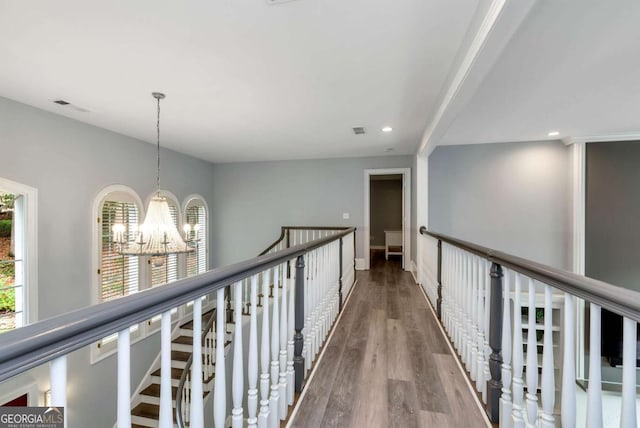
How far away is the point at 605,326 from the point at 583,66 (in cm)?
426

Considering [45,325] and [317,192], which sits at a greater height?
[317,192]

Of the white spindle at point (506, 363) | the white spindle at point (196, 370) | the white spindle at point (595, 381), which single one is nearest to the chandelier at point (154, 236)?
the white spindle at point (196, 370)

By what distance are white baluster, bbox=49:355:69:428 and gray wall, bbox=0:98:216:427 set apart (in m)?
3.50

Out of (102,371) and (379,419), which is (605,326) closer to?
(379,419)

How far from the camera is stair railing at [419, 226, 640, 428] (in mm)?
789

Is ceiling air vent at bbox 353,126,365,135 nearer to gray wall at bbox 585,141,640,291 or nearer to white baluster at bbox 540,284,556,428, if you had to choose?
white baluster at bbox 540,284,556,428

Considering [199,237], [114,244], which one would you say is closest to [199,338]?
[114,244]

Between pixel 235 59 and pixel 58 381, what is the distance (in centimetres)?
225

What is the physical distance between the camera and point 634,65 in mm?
2270

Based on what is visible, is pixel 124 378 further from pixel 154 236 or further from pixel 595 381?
pixel 154 236

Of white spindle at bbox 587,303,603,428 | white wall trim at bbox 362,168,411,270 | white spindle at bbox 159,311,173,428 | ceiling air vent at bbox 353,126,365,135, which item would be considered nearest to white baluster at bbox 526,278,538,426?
white spindle at bbox 587,303,603,428

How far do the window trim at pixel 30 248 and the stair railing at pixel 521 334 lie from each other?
4.28 metres

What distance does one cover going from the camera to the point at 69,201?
138 inches

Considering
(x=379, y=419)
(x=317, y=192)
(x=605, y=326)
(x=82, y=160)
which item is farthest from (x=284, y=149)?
(x=605, y=326)
